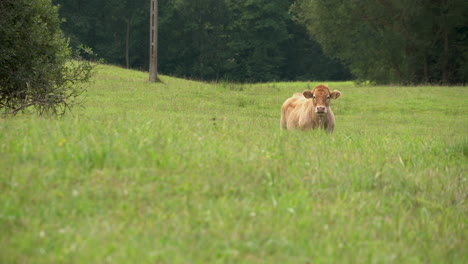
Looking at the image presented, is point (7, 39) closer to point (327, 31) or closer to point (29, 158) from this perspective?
point (29, 158)

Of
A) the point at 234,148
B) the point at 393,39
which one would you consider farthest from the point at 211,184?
the point at 393,39

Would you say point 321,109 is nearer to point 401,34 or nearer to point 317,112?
point 317,112

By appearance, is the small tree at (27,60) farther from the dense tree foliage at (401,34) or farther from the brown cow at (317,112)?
the dense tree foliage at (401,34)

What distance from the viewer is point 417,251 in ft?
17.4

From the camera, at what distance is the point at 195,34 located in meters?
66.2

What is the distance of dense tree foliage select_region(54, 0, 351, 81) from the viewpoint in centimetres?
6456

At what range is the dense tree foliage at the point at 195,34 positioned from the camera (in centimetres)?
6456

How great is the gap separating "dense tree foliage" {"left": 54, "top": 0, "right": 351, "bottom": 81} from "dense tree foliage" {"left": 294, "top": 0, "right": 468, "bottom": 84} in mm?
21257

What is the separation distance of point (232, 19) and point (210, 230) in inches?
2525

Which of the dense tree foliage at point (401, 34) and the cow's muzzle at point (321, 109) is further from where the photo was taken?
the dense tree foliage at point (401, 34)

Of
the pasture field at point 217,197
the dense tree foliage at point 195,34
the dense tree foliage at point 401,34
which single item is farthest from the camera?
the dense tree foliage at point 195,34

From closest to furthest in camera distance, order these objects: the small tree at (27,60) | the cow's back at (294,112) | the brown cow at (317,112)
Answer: the small tree at (27,60), the brown cow at (317,112), the cow's back at (294,112)

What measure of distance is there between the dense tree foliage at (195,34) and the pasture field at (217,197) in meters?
56.4

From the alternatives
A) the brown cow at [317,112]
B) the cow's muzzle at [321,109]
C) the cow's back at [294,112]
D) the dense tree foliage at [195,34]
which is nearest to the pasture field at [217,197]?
the cow's muzzle at [321,109]
